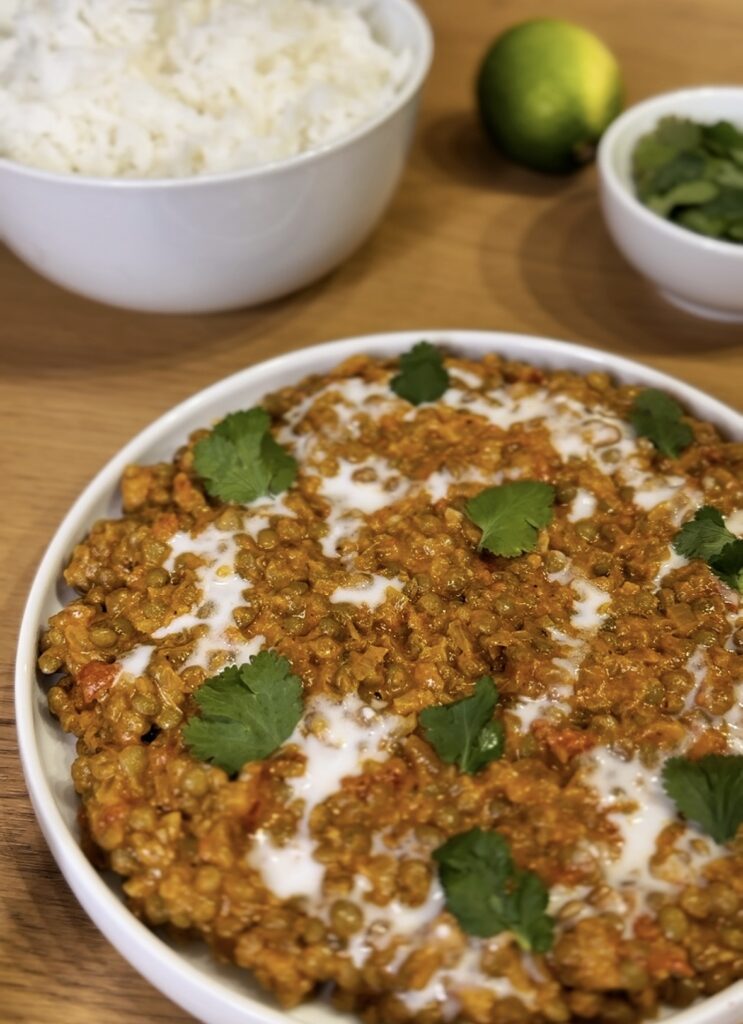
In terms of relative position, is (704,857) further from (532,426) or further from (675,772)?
(532,426)

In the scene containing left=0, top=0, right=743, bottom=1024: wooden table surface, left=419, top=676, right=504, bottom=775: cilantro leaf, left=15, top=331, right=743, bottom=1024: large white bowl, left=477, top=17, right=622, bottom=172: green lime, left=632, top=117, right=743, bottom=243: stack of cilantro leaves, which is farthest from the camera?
left=477, top=17, right=622, bottom=172: green lime

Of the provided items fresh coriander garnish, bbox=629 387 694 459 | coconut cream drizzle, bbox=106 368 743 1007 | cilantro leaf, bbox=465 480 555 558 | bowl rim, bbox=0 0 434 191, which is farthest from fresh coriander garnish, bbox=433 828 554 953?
bowl rim, bbox=0 0 434 191

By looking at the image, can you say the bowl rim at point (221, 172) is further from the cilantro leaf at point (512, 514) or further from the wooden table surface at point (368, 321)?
the cilantro leaf at point (512, 514)

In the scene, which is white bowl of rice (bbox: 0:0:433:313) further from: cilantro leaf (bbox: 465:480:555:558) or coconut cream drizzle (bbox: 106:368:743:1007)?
cilantro leaf (bbox: 465:480:555:558)

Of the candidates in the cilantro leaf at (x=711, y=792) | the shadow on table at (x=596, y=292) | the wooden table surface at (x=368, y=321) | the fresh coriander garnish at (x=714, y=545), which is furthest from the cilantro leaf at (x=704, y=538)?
the shadow on table at (x=596, y=292)

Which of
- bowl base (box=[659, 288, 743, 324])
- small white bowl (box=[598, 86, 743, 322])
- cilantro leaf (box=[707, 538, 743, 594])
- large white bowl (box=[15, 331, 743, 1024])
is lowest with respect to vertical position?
large white bowl (box=[15, 331, 743, 1024])

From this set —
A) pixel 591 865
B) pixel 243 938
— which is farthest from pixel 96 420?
pixel 591 865

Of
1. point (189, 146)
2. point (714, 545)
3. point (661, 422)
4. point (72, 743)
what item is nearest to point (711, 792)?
point (714, 545)
